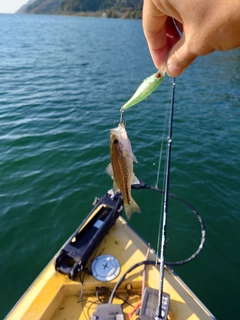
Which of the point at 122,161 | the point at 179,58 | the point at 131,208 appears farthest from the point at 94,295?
the point at 179,58

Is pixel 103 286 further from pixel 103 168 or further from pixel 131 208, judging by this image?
pixel 103 168

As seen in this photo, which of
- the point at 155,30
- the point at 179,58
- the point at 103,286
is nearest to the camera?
the point at 179,58

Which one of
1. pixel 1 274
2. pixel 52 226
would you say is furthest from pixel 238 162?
pixel 1 274

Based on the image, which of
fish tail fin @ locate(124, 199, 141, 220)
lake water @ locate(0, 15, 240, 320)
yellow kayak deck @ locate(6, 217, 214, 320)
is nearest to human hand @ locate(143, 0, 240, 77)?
fish tail fin @ locate(124, 199, 141, 220)

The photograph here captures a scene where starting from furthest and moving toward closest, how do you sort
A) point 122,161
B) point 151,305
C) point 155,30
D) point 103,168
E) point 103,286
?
point 103,168 → point 103,286 → point 151,305 → point 122,161 → point 155,30

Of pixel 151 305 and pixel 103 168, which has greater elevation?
pixel 103 168

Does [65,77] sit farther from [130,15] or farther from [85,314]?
[130,15]
